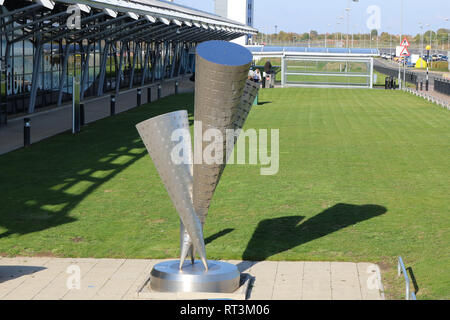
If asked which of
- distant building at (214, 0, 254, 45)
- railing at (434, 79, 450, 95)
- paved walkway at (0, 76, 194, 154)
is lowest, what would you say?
paved walkway at (0, 76, 194, 154)

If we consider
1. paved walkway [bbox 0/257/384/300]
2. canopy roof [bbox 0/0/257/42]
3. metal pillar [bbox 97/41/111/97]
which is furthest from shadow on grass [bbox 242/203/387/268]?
metal pillar [bbox 97/41/111/97]

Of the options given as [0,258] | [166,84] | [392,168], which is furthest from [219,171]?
[166,84]

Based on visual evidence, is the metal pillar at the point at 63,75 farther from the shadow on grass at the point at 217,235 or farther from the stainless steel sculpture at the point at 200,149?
the stainless steel sculpture at the point at 200,149

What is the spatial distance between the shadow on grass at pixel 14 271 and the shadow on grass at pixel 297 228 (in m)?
2.86

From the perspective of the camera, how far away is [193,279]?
342 inches

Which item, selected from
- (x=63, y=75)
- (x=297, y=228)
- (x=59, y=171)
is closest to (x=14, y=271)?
(x=297, y=228)

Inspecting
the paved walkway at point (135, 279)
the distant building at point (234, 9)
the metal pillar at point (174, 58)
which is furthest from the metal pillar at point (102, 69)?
the distant building at point (234, 9)

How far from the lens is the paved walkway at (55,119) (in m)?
22.2

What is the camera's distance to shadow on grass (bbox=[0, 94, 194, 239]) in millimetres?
12820

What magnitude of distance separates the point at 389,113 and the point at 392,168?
14388 millimetres

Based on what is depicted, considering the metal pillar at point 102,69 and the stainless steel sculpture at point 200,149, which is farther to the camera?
the metal pillar at point 102,69

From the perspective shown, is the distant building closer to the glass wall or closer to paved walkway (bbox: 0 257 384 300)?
the glass wall

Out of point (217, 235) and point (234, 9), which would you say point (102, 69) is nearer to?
point (217, 235)

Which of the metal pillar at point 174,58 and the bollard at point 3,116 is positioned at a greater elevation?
the metal pillar at point 174,58
